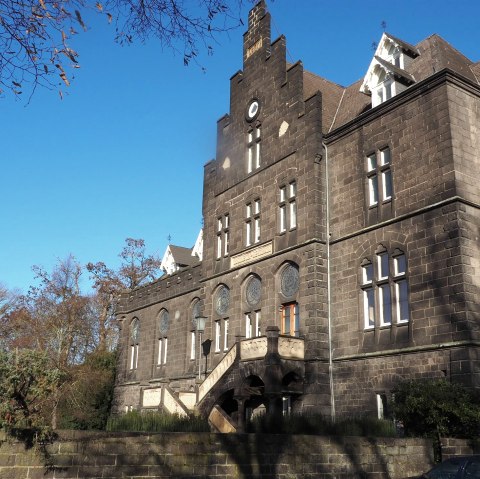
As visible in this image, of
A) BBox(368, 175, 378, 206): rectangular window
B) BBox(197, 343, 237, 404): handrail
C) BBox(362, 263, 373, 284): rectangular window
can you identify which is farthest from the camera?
BBox(197, 343, 237, 404): handrail

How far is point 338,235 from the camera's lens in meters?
24.2

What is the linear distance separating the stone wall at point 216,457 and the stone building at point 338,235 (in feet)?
15.6

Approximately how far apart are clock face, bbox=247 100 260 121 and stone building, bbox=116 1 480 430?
82 millimetres

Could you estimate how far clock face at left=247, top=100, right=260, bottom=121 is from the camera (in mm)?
29987

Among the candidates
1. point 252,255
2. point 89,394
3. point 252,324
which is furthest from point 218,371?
point 89,394

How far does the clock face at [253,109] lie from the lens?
29987 millimetres

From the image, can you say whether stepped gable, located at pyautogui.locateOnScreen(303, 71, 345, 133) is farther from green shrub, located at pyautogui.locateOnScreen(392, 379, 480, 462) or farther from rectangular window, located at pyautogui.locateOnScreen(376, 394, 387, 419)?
green shrub, located at pyautogui.locateOnScreen(392, 379, 480, 462)

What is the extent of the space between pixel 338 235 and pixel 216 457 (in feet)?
43.6

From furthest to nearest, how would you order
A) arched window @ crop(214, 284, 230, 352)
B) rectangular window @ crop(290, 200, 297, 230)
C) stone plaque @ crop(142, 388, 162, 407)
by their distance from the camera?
arched window @ crop(214, 284, 230, 352) → stone plaque @ crop(142, 388, 162, 407) → rectangular window @ crop(290, 200, 297, 230)

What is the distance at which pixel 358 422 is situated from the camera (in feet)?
54.9

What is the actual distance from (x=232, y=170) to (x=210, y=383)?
11270 millimetres

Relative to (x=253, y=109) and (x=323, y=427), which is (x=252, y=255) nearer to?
(x=253, y=109)

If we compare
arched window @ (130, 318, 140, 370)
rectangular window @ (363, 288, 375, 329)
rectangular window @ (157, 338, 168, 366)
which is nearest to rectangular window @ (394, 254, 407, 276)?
rectangular window @ (363, 288, 375, 329)

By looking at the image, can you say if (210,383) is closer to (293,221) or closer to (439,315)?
(293,221)
